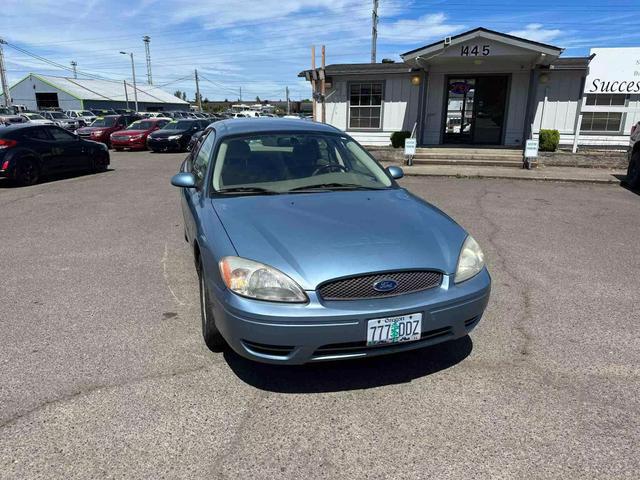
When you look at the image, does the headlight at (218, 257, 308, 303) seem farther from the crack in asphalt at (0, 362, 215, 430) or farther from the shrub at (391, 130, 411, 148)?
the shrub at (391, 130, 411, 148)

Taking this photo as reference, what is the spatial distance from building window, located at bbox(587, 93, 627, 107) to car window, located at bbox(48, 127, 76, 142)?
50.5 feet

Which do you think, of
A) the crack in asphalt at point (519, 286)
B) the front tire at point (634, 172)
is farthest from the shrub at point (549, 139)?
the crack in asphalt at point (519, 286)

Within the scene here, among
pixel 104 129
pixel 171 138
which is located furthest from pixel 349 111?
pixel 104 129

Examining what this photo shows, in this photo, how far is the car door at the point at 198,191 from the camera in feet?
11.9

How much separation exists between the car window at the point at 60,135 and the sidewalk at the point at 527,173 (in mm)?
9039

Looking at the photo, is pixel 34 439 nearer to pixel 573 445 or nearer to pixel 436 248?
pixel 436 248

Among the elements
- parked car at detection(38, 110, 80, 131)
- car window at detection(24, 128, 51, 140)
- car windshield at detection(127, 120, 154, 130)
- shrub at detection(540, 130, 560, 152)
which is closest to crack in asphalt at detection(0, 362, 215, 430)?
car window at detection(24, 128, 51, 140)

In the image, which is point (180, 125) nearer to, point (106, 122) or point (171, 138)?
point (171, 138)

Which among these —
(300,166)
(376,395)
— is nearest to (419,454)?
(376,395)

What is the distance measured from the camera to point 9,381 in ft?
9.45

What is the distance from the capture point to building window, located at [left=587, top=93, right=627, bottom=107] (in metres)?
14.3

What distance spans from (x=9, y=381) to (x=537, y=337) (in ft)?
12.1

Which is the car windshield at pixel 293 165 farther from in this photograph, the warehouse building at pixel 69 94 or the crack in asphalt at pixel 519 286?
the warehouse building at pixel 69 94

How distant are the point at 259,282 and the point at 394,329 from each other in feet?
2.62
